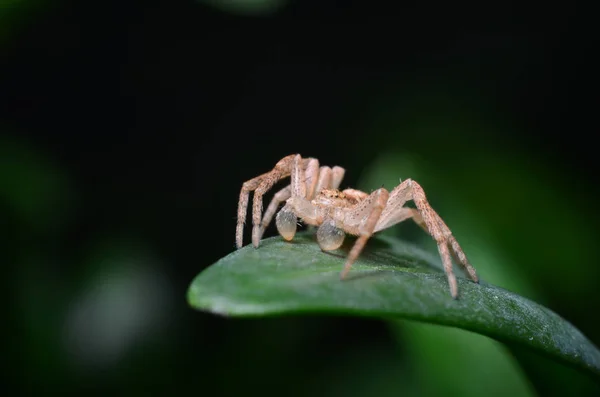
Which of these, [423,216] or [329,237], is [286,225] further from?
[423,216]

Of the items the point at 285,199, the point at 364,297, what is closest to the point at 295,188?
the point at 285,199

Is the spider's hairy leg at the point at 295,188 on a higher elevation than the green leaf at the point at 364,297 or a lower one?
higher

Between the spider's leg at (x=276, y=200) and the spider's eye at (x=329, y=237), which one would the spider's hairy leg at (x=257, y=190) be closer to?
the spider's leg at (x=276, y=200)

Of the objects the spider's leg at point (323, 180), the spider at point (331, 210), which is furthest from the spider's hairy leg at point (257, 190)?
the spider's leg at point (323, 180)

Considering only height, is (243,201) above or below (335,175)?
below

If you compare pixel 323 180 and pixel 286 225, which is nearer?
pixel 286 225

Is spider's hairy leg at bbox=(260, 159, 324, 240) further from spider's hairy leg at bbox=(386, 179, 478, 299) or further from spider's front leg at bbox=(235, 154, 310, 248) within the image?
spider's hairy leg at bbox=(386, 179, 478, 299)

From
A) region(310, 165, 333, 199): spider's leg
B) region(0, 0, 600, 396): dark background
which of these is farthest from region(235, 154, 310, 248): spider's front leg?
region(0, 0, 600, 396): dark background
